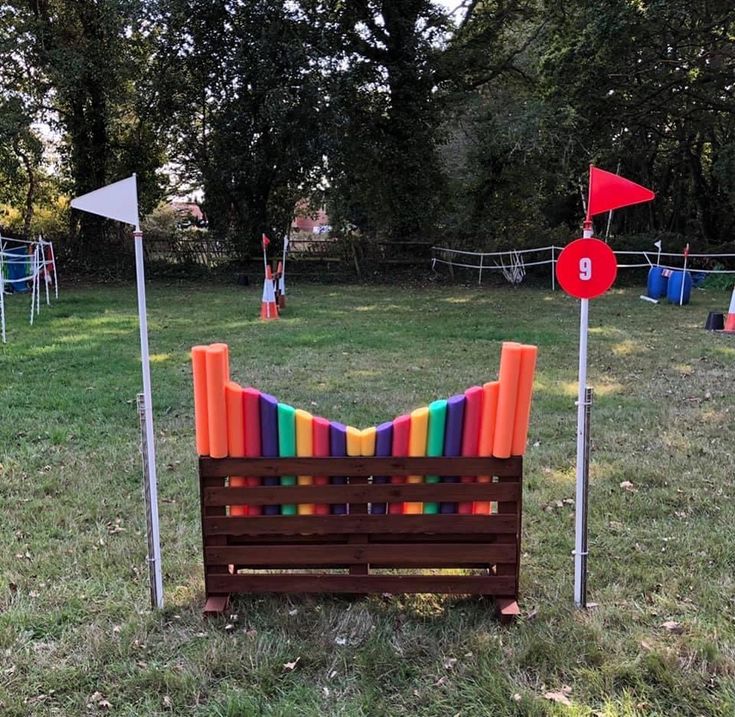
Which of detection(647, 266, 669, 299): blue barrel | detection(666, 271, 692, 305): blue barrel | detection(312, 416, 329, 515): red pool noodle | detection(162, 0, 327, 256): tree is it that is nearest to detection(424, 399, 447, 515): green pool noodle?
detection(312, 416, 329, 515): red pool noodle

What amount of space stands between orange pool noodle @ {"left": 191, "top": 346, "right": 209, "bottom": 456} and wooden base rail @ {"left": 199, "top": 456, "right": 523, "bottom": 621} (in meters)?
0.08

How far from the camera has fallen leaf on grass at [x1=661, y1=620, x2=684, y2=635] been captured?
7.96 ft

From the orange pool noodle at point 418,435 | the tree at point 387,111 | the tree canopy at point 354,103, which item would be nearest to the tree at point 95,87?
the tree canopy at point 354,103

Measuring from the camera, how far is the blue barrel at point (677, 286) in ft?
41.2

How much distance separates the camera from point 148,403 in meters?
2.53

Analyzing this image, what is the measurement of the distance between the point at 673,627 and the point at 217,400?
1.89m

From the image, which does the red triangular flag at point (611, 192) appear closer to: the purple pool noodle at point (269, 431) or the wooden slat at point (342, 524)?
the wooden slat at point (342, 524)

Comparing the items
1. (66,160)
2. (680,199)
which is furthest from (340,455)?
(680,199)

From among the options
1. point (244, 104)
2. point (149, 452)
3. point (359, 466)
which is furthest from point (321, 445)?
point (244, 104)

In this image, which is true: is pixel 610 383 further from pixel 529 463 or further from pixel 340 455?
pixel 340 455

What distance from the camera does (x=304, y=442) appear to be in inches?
97.6

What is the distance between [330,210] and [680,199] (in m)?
13.1

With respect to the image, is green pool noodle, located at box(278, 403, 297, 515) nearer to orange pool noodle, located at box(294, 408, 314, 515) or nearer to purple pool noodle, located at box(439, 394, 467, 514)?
orange pool noodle, located at box(294, 408, 314, 515)

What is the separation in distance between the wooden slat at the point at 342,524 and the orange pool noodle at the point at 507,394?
0.35 m
